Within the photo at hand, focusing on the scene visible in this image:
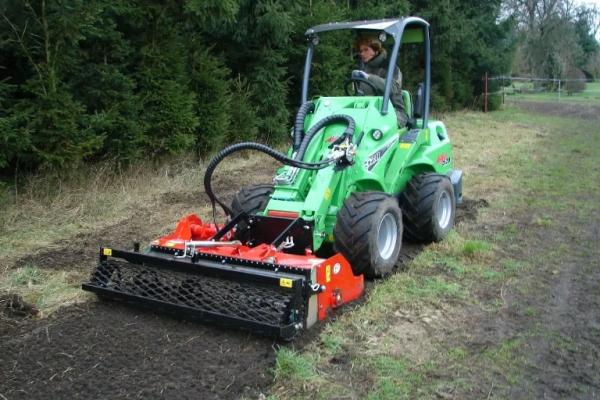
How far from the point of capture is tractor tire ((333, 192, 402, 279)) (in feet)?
16.2

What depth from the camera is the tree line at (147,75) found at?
7773mm

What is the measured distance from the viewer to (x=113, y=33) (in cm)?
876

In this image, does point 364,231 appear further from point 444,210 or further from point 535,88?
point 535,88

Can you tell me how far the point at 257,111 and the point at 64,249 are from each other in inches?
272

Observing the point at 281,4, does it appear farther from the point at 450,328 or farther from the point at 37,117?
the point at 450,328

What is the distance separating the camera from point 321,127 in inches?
227

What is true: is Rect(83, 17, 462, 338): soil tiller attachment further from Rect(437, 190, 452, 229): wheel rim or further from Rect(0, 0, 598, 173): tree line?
Rect(0, 0, 598, 173): tree line

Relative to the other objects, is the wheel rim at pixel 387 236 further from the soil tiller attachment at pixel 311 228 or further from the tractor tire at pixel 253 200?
the tractor tire at pixel 253 200

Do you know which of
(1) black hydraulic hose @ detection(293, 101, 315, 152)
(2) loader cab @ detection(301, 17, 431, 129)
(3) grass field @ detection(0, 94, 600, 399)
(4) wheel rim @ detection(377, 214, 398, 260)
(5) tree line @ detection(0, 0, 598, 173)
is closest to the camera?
(3) grass field @ detection(0, 94, 600, 399)

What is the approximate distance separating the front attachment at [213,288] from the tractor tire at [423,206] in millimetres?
2345

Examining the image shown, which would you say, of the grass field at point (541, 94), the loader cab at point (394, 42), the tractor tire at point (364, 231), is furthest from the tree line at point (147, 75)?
the grass field at point (541, 94)

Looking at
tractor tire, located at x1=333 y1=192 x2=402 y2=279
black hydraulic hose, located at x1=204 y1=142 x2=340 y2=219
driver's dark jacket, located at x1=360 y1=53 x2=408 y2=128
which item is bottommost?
tractor tire, located at x1=333 y1=192 x2=402 y2=279

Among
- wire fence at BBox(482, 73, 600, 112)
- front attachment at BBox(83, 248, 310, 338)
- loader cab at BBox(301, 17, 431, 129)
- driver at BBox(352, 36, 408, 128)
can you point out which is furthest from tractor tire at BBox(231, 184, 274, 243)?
wire fence at BBox(482, 73, 600, 112)

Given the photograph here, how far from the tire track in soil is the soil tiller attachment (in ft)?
0.49
